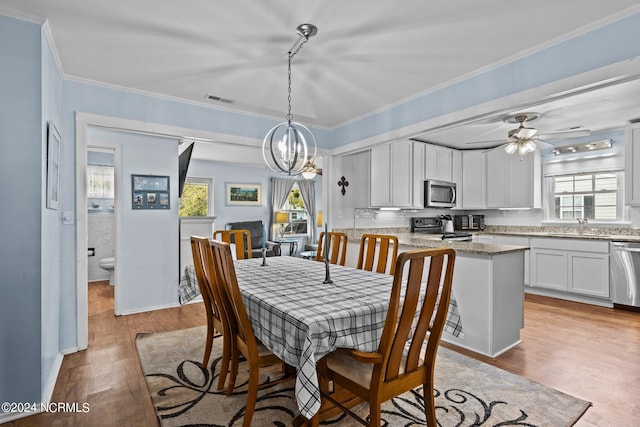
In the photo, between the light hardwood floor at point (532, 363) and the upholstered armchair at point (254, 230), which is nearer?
the light hardwood floor at point (532, 363)

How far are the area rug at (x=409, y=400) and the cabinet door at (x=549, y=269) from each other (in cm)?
272

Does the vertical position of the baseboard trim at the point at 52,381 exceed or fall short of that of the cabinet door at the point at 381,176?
it falls short

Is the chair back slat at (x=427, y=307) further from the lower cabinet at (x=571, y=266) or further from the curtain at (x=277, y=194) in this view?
the curtain at (x=277, y=194)

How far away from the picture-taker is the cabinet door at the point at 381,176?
180 inches

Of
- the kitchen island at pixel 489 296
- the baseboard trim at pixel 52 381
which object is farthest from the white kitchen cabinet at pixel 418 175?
the baseboard trim at pixel 52 381

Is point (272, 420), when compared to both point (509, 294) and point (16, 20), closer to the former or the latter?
point (509, 294)

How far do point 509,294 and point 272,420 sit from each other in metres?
2.17

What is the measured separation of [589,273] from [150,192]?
5544 millimetres

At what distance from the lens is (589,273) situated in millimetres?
4191

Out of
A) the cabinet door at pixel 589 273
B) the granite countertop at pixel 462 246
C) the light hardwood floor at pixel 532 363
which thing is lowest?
the light hardwood floor at pixel 532 363

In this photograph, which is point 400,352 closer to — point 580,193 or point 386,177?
point 386,177

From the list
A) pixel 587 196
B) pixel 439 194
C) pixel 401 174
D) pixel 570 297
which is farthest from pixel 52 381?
pixel 587 196

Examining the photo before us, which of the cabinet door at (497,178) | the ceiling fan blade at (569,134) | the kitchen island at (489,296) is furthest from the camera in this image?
the cabinet door at (497,178)

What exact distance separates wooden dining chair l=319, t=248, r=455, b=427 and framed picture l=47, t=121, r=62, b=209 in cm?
212
